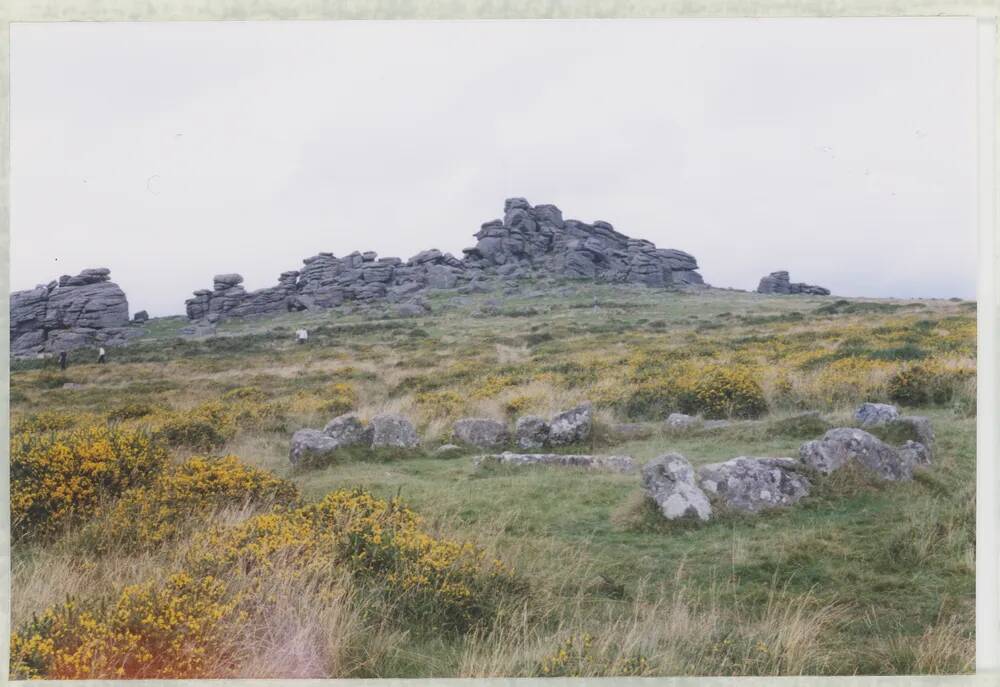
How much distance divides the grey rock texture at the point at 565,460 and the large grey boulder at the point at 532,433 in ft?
1.93

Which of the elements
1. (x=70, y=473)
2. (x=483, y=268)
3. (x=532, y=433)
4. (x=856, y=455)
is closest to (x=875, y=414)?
(x=856, y=455)

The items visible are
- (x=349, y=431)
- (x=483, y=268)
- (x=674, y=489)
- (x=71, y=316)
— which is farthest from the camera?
(x=483, y=268)

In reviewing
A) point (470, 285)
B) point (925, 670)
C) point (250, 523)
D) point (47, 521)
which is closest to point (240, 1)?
point (250, 523)

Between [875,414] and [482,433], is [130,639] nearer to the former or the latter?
[482,433]

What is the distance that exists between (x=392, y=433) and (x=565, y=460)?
→ 10.4 ft

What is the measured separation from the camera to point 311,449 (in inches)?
394

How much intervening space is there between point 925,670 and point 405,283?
6707cm

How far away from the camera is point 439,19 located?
6.66 m

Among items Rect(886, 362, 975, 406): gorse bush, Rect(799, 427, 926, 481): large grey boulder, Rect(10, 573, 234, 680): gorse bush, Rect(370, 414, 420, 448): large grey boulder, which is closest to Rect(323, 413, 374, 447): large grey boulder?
Rect(370, 414, 420, 448): large grey boulder

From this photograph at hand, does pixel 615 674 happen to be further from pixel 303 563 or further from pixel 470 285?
pixel 470 285

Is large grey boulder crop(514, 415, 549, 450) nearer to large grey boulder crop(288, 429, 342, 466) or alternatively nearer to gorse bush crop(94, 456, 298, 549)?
large grey boulder crop(288, 429, 342, 466)

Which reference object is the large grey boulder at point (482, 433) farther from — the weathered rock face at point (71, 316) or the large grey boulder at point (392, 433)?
the weathered rock face at point (71, 316)

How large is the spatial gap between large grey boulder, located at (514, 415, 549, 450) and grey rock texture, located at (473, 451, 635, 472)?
59 cm

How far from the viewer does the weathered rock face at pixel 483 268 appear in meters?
65.2
